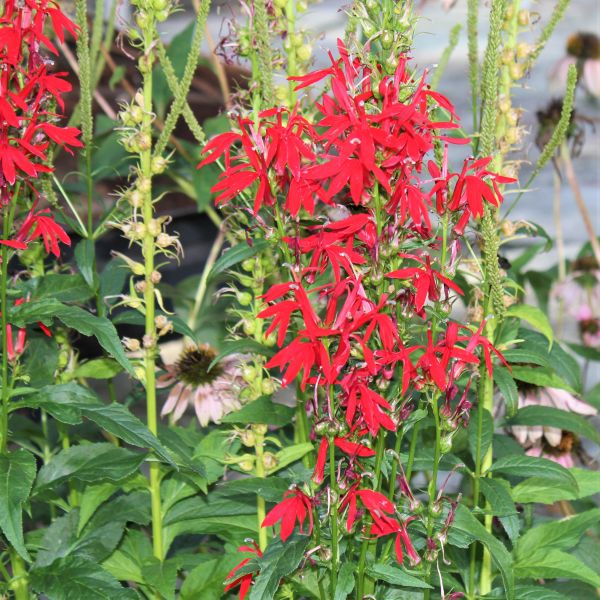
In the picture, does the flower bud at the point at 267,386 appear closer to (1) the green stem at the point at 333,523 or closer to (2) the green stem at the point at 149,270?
(2) the green stem at the point at 149,270

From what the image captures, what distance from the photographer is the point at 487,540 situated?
3.37 ft

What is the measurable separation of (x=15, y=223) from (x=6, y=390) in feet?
0.79

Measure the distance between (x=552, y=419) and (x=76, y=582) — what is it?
1.69 feet

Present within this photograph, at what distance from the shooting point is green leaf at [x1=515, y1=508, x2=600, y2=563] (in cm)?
122

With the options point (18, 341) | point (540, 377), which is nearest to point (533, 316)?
point (540, 377)

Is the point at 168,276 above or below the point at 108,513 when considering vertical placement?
below

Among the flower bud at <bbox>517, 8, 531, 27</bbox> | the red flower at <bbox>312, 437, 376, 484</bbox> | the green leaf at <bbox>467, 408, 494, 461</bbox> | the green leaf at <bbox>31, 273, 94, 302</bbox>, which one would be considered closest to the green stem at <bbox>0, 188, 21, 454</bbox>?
the green leaf at <bbox>31, 273, 94, 302</bbox>

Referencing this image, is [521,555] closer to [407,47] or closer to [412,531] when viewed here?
[412,531]

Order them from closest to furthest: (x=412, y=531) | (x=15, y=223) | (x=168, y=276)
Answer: (x=412, y=531) < (x=15, y=223) < (x=168, y=276)

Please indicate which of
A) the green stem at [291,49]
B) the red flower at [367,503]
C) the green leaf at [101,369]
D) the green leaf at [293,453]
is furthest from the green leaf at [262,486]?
the green stem at [291,49]

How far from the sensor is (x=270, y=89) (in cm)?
106

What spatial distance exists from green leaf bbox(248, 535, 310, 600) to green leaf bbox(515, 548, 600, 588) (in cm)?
30

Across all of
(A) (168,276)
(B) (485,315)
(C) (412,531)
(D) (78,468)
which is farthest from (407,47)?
(A) (168,276)

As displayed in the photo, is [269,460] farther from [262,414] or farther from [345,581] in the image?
[345,581]
